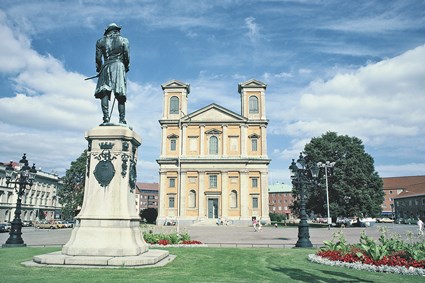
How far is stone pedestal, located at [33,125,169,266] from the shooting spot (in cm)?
886

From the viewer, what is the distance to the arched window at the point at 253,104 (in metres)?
59.0

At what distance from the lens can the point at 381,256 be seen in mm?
9547

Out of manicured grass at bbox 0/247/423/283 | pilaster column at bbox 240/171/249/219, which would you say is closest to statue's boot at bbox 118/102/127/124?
manicured grass at bbox 0/247/423/283

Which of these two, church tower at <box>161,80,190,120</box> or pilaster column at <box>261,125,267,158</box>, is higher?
church tower at <box>161,80,190,120</box>

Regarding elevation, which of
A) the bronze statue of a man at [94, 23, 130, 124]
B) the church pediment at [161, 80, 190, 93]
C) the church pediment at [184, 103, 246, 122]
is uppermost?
the church pediment at [161, 80, 190, 93]

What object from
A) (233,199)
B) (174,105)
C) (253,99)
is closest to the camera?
(233,199)

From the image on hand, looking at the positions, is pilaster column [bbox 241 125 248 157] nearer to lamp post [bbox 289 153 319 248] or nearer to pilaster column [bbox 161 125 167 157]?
pilaster column [bbox 161 125 167 157]

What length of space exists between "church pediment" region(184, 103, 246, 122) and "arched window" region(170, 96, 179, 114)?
99.7 inches

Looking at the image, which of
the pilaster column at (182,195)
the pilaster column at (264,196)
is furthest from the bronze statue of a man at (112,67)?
the pilaster column at (264,196)

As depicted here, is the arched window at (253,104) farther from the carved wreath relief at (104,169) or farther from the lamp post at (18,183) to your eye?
the carved wreath relief at (104,169)

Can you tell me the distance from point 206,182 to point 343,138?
73.7 ft

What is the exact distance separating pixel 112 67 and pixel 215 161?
46055 mm

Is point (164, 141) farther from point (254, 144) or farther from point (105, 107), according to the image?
point (105, 107)

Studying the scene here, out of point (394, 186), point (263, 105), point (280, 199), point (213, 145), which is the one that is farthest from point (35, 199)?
point (394, 186)
